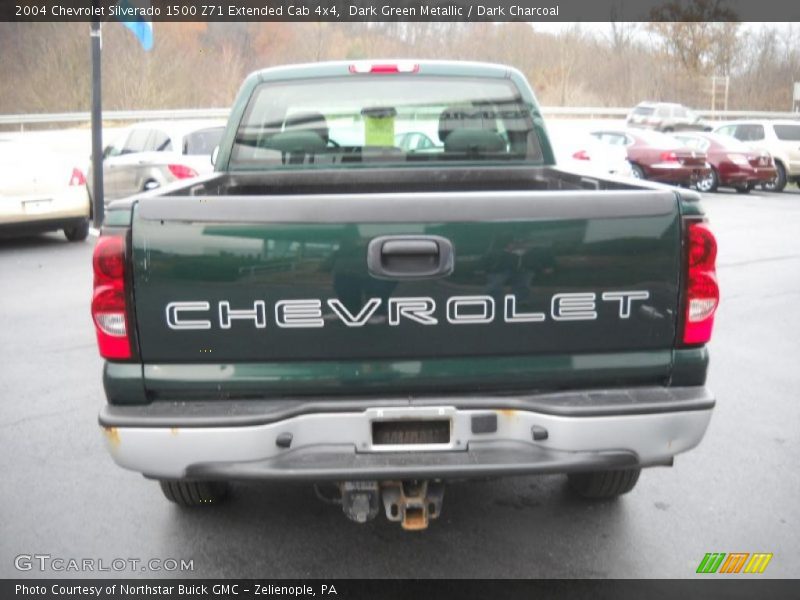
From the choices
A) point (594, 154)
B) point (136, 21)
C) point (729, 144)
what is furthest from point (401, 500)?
point (729, 144)

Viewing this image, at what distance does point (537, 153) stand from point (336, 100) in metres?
1.15

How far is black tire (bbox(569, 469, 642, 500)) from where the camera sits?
3.81 m

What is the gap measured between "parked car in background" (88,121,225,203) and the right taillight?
1026 centimetres

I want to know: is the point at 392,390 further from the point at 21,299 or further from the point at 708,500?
the point at 21,299

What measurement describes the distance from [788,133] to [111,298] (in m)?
23.1

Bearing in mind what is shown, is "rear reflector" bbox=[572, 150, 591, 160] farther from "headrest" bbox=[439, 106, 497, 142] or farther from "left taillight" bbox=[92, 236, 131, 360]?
"left taillight" bbox=[92, 236, 131, 360]

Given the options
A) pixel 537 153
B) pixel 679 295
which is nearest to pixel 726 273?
pixel 537 153

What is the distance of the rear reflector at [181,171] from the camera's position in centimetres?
1254

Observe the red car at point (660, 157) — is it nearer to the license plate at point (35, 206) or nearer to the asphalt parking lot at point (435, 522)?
the license plate at point (35, 206)

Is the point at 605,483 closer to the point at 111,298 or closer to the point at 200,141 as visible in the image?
the point at 111,298

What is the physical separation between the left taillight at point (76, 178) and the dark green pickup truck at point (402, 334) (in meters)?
9.66

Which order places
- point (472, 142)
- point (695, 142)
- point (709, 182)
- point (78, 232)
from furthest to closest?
point (695, 142) → point (709, 182) → point (78, 232) → point (472, 142)

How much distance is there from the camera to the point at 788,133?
22.6 meters

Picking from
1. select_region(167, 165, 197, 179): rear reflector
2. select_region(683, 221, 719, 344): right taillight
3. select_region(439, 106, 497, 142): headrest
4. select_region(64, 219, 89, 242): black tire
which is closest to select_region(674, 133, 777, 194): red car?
select_region(167, 165, 197, 179): rear reflector
